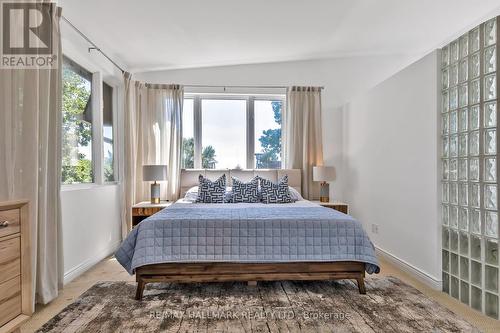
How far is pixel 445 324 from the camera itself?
6.98ft

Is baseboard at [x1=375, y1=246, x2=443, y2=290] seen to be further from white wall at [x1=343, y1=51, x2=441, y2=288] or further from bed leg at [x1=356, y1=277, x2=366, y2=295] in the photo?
bed leg at [x1=356, y1=277, x2=366, y2=295]

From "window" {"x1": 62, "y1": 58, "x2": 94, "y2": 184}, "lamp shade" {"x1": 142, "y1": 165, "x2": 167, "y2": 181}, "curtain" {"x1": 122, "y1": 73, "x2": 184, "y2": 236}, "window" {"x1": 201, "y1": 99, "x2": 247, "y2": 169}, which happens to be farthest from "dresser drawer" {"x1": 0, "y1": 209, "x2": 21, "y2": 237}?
"window" {"x1": 201, "y1": 99, "x2": 247, "y2": 169}

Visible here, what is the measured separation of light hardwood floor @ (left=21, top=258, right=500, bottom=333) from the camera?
2.16m

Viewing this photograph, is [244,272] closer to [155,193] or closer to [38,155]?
[38,155]

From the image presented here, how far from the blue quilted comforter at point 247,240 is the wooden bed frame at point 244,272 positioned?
2.6 inches

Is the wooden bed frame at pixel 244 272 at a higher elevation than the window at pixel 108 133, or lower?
lower

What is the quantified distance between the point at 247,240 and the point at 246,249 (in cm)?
7

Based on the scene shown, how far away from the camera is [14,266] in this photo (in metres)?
1.69

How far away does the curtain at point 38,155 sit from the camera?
2191 millimetres

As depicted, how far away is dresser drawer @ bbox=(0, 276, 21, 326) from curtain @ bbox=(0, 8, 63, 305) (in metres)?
0.44

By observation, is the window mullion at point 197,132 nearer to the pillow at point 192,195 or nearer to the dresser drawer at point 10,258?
the pillow at point 192,195

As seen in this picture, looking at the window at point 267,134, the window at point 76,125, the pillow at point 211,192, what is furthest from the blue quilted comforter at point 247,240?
the window at point 267,134

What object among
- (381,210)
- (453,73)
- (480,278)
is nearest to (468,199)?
(480,278)

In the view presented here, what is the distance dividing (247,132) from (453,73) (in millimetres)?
2846
